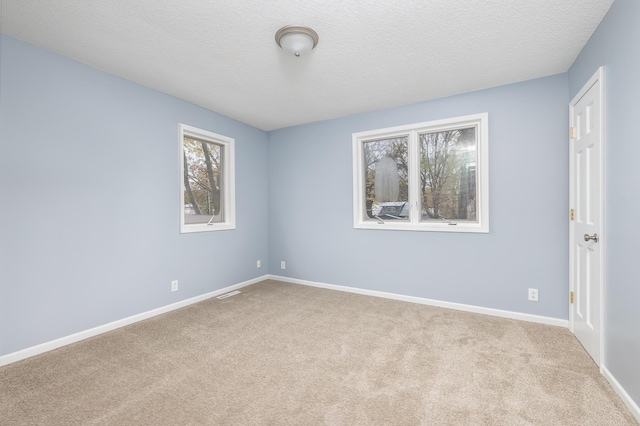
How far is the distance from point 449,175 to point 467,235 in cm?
75

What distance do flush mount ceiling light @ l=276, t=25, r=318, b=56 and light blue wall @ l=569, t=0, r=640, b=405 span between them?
6.33 ft

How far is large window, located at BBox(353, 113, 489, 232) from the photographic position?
10.7 feet

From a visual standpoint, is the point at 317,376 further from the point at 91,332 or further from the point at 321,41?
the point at 321,41

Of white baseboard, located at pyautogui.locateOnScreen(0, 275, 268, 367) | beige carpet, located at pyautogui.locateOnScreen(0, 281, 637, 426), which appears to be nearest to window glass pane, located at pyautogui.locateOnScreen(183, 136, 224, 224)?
white baseboard, located at pyautogui.locateOnScreen(0, 275, 268, 367)

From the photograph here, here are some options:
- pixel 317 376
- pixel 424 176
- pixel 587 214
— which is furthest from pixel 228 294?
pixel 587 214

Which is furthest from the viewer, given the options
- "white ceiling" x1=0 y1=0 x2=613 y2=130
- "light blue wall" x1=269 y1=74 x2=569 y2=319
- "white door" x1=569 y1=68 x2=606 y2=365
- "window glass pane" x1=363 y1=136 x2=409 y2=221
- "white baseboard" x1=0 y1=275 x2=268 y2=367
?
"window glass pane" x1=363 y1=136 x2=409 y2=221

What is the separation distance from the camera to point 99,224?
8.87 ft

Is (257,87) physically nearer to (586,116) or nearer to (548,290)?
(586,116)

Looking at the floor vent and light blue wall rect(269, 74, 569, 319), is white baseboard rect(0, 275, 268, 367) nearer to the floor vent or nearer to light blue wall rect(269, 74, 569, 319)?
the floor vent

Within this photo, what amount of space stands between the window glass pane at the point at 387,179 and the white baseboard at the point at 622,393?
2.23 meters

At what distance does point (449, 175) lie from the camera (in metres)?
3.46

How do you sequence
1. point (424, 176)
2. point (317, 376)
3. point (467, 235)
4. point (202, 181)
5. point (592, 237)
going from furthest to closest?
point (202, 181) < point (424, 176) < point (467, 235) < point (592, 237) < point (317, 376)

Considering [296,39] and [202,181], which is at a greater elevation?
[296,39]

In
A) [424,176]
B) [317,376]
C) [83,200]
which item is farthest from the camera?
[424,176]
